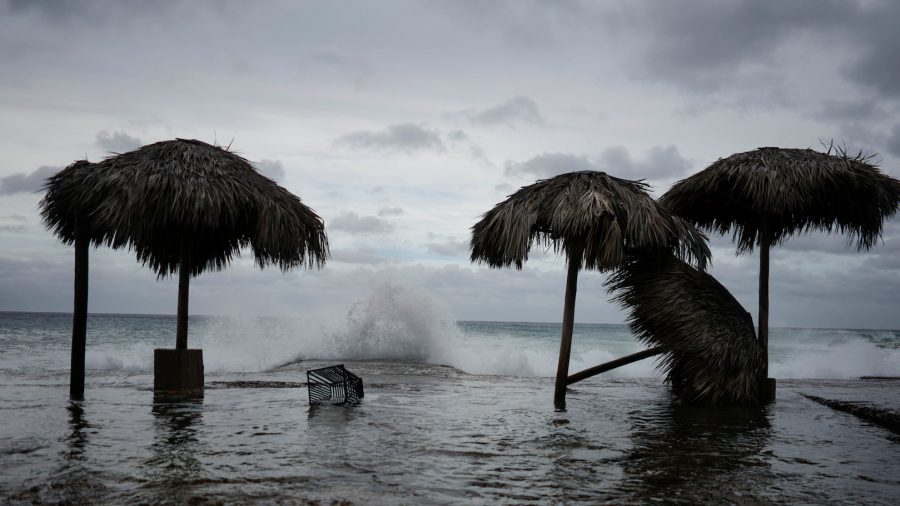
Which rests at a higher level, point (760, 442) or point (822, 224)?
point (822, 224)

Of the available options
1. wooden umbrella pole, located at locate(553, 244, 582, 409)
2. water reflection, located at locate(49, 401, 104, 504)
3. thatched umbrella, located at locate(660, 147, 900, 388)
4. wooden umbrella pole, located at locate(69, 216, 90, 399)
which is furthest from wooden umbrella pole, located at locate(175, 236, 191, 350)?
thatched umbrella, located at locate(660, 147, 900, 388)

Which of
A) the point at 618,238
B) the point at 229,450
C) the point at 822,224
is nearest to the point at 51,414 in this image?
the point at 229,450

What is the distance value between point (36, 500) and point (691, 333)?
8326 millimetres

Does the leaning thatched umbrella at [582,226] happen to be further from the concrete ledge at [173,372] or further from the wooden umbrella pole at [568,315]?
the concrete ledge at [173,372]

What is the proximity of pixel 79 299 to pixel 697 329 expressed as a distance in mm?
9154

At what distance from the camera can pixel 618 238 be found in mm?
9414

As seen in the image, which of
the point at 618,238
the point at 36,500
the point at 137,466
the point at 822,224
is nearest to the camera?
the point at 36,500

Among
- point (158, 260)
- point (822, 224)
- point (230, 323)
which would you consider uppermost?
point (822, 224)

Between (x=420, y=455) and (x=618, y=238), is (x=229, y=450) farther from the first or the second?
(x=618, y=238)

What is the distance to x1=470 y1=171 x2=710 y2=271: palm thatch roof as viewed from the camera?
9445mm

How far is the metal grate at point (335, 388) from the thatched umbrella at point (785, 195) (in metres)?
6.34

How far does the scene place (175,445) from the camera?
261 inches

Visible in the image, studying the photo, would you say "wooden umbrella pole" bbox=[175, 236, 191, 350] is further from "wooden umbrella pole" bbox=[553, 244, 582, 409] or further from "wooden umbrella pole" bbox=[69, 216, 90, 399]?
"wooden umbrella pole" bbox=[553, 244, 582, 409]

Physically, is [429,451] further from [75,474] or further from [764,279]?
[764,279]
